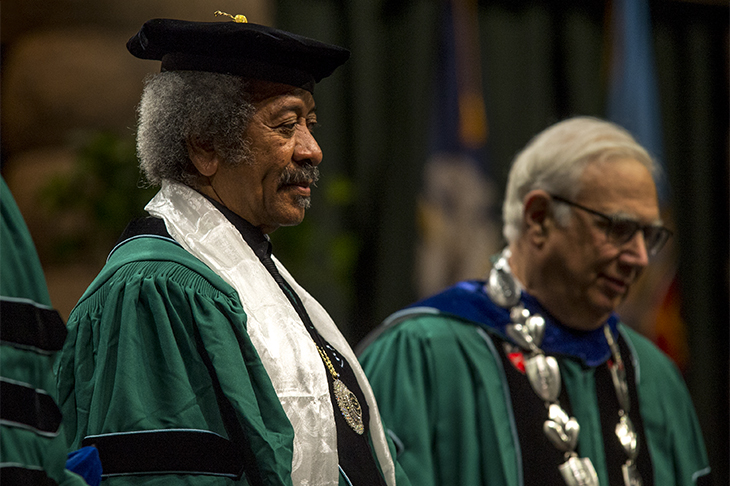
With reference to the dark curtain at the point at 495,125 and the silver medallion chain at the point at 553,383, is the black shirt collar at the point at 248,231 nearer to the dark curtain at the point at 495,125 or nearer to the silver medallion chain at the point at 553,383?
the silver medallion chain at the point at 553,383

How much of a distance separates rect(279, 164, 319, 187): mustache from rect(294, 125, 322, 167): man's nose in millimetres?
16

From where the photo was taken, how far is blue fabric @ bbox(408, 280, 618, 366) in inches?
115

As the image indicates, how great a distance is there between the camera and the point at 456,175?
17.4 feet

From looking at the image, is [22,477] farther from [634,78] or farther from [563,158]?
[634,78]

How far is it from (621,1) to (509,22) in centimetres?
77

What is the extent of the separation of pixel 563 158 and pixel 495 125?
2.51 meters

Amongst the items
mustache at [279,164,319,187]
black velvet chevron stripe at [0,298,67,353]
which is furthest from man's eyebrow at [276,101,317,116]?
black velvet chevron stripe at [0,298,67,353]

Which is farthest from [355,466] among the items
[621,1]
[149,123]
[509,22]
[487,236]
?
[621,1]

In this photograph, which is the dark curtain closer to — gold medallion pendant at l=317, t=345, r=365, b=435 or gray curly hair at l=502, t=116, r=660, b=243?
gray curly hair at l=502, t=116, r=660, b=243

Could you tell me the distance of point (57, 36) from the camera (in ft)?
13.6

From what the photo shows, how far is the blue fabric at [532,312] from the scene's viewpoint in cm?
291

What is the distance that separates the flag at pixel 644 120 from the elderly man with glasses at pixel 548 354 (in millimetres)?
2639

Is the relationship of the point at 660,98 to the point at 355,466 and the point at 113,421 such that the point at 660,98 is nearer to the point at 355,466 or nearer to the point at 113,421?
the point at 355,466

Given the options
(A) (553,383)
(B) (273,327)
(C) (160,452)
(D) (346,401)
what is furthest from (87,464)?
(A) (553,383)
